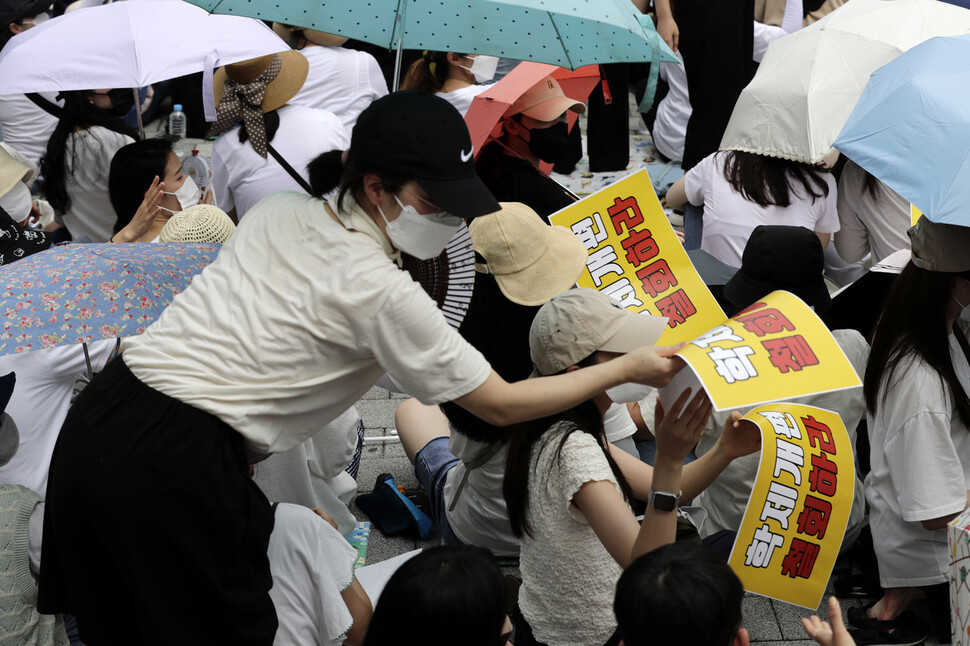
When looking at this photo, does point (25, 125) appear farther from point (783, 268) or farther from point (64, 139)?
point (783, 268)

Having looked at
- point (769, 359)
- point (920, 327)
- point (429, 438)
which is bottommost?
point (429, 438)

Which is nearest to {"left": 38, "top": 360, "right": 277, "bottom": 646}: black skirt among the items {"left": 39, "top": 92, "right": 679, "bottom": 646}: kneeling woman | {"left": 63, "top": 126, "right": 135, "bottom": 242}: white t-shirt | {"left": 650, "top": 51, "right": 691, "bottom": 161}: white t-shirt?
{"left": 39, "top": 92, "right": 679, "bottom": 646}: kneeling woman

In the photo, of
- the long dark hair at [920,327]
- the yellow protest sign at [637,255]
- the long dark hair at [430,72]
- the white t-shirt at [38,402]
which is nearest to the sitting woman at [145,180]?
the white t-shirt at [38,402]

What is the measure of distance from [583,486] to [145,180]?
281 centimetres

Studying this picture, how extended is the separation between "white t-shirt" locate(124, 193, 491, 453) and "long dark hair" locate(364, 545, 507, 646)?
0.36 metres

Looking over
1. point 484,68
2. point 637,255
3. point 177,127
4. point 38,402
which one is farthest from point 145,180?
point 177,127

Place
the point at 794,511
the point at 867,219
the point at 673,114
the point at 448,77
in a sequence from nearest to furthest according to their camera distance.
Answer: the point at 794,511, the point at 867,219, the point at 448,77, the point at 673,114

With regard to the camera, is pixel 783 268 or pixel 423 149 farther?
pixel 783 268

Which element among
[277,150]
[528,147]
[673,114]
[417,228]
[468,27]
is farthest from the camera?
[673,114]

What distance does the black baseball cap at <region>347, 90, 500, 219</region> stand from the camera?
2.13 m

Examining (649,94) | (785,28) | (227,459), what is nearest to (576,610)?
(227,459)

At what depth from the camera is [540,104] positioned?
13.5 ft

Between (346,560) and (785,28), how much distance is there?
596cm

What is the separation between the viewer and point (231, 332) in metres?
2.16
